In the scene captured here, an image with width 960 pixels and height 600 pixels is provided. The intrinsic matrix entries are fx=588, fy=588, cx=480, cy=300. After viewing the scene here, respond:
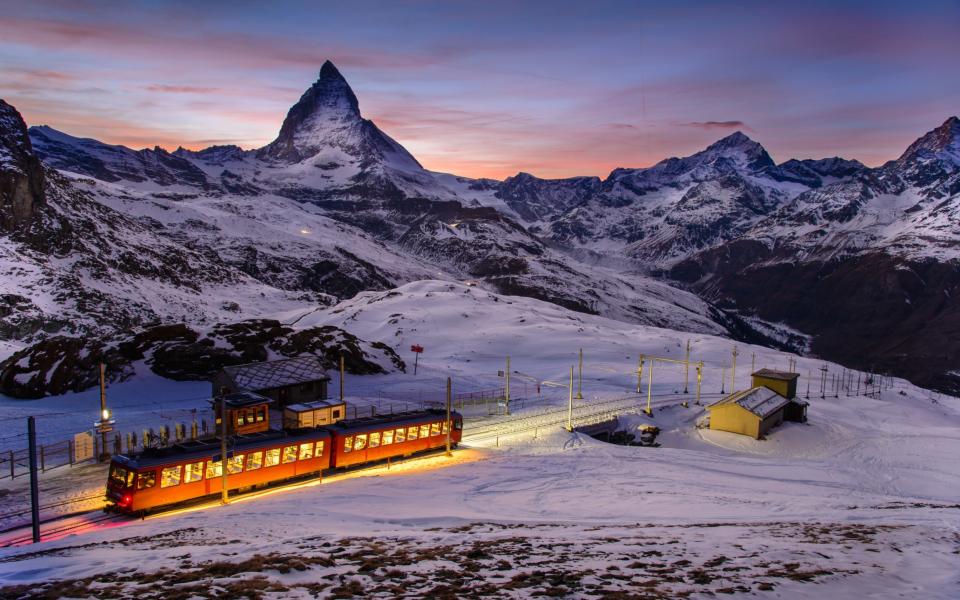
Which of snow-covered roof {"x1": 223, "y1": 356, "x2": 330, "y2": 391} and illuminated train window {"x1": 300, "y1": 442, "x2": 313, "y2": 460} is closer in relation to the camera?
illuminated train window {"x1": 300, "y1": 442, "x2": 313, "y2": 460}

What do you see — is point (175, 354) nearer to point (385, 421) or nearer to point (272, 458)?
point (385, 421)

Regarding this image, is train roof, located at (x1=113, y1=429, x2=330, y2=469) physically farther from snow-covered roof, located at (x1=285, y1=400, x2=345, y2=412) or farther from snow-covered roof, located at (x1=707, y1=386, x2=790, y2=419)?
snow-covered roof, located at (x1=707, y1=386, x2=790, y2=419)

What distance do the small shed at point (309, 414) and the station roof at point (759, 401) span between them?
132ft

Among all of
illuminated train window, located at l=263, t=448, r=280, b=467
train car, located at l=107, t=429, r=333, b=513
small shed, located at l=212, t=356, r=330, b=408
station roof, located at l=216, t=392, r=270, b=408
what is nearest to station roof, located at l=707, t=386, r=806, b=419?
small shed, located at l=212, t=356, r=330, b=408

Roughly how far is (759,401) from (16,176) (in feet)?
489

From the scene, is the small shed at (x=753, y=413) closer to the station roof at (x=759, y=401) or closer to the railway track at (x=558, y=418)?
the station roof at (x=759, y=401)

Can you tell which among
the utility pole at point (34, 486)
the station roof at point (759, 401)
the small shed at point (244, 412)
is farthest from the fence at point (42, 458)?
the station roof at point (759, 401)

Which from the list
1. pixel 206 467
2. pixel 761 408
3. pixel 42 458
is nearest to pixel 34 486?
pixel 206 467

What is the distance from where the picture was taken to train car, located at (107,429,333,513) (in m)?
28.9

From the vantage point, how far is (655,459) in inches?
1759

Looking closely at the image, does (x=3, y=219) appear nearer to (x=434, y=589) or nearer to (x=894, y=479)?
(x=434, y=589)

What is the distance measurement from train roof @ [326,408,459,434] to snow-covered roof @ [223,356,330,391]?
48.5 ft

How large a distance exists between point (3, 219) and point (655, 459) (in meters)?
137

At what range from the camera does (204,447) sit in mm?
32062
